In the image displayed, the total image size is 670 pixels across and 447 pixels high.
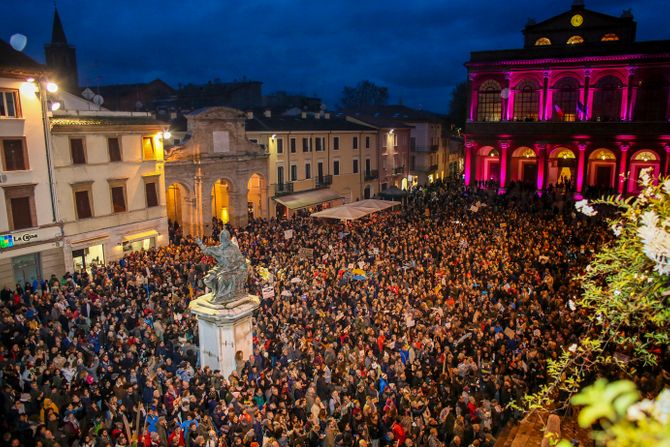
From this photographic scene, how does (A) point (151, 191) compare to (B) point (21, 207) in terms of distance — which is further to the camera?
(A) point (151, 191)

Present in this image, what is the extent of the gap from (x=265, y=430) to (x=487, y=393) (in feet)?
17.7

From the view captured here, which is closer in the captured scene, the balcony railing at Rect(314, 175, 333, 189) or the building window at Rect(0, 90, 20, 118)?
the building window at Rect(0, 90, 20, 118)

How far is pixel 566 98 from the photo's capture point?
39688 millimetres

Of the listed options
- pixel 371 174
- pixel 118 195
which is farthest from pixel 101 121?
pixel 371 174

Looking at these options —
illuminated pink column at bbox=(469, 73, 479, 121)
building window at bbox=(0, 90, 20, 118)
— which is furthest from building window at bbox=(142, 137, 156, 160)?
illuminated pink column at bbox=(469, 73, 479, 121)

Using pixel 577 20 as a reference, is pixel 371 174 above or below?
below

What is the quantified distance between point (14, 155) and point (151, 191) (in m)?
7.48

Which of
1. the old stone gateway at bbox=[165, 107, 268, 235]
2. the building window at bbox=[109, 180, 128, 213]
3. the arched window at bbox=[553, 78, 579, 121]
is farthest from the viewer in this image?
the arched window at bbox=[553, 78, 579, 121]

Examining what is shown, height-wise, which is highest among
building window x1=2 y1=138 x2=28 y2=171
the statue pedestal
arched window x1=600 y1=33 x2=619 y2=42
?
arched window x1=600 y1=33 x2=619 y2=42

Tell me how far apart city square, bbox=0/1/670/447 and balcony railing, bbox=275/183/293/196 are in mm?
308

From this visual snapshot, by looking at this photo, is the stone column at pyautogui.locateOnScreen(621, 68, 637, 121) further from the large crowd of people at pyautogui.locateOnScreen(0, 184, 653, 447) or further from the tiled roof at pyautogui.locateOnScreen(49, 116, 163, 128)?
the tiled roof at pyautogui.locateOnScreen(49, 116, 163, 128)

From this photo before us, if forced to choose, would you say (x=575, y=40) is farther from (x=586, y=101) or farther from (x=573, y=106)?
(x=586, y=101)

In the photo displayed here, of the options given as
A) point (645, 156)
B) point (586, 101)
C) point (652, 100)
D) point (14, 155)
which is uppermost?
point (586, 101)

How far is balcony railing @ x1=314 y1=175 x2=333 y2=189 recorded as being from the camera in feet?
146
